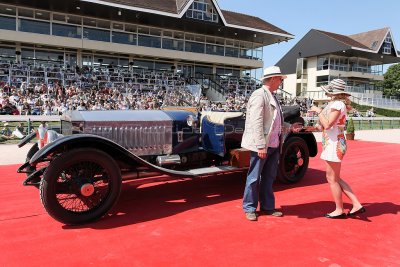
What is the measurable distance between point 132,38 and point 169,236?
25.4 meters

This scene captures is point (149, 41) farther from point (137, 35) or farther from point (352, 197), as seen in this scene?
point (352, 197)

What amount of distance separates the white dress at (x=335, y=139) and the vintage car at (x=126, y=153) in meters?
1.27

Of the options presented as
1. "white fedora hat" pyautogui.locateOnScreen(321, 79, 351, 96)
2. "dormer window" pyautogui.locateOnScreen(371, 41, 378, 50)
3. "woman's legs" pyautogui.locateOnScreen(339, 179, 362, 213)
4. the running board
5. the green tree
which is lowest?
"woman's legs" pyautogui.locateOnScreen(339, 179, 362, 213)

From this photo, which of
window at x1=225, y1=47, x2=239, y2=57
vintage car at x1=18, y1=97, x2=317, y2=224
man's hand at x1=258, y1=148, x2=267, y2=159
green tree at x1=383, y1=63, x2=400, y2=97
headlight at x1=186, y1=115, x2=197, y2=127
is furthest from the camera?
green tree at x1=383, y1=63, x2=400, y2=97

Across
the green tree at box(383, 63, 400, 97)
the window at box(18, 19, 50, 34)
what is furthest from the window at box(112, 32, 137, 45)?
the green tree at box(383, 63, 400, 97)

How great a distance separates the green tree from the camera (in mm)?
60188

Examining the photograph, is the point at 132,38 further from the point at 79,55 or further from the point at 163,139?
the point at 163,139

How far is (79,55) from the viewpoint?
25.1 m

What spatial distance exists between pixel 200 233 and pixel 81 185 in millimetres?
1496

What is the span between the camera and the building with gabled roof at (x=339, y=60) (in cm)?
4384

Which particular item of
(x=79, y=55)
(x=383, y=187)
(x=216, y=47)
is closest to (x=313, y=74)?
(x=216, y=47)

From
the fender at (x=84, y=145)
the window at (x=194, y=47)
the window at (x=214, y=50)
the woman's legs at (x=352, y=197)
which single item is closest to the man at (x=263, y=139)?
the woman's legs at (x=352, y=197)

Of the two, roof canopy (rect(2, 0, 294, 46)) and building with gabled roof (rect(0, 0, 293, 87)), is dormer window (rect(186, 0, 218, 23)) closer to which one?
building with gabled roof (rect(0, 0, 293, 87))

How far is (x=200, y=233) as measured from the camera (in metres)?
3.68
